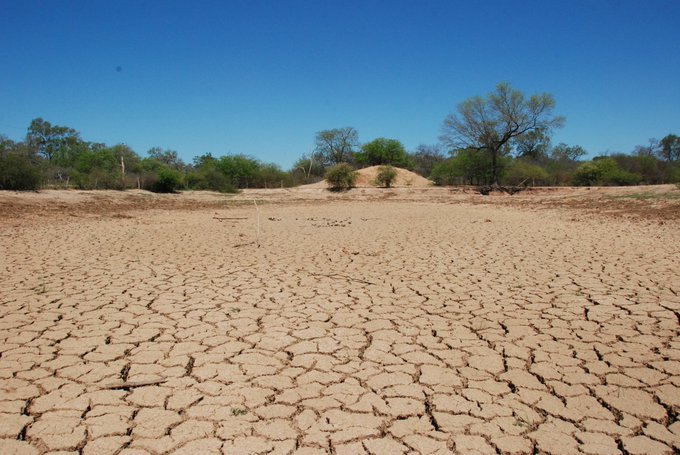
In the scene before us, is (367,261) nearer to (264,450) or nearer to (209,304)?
(209,304)

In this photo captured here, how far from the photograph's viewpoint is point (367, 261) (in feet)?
22.8

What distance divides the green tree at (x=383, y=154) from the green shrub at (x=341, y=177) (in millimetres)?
17917

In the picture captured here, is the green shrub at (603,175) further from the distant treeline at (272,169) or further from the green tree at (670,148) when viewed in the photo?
the green tree at (670,148)

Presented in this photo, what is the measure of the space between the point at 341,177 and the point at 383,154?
61.4ft

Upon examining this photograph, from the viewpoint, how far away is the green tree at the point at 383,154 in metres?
51.6

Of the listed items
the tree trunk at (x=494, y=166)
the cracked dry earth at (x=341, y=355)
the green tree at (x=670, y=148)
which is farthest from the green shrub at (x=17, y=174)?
the green tree at (x=670, y=148)

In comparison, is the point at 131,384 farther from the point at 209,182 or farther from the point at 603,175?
the point at 603,175

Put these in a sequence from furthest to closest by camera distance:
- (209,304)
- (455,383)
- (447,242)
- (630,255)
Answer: (447,242), (630,255), (209,304), (455,383)

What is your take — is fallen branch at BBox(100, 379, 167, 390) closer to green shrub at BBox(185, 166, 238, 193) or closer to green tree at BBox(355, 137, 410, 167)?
green shrub at BBox(185, 166, 238, 193)

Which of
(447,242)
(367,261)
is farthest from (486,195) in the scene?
(367,261)

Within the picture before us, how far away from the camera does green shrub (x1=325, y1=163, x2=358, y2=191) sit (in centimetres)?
3416

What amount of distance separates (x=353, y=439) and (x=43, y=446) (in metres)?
1.63

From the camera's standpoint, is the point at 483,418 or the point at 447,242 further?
the point at 447,242

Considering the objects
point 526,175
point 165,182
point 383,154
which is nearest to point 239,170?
point 165,182
